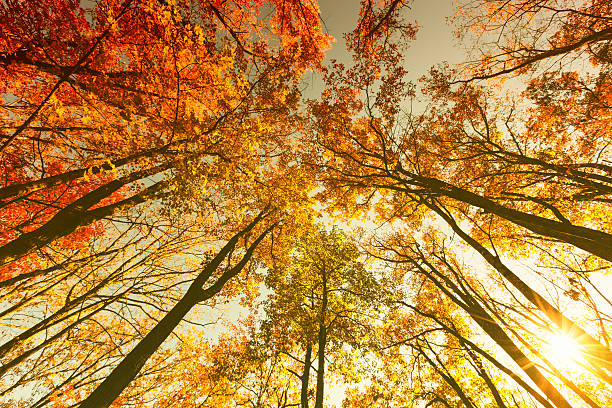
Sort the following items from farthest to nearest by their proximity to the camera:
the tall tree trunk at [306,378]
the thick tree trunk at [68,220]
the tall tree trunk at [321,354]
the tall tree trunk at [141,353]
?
the tall tree trunk at [306,378] < the tall tree trunk at [321,354] < the thick tree trunk at [68,220] < the tall tree trunk at [141,353]

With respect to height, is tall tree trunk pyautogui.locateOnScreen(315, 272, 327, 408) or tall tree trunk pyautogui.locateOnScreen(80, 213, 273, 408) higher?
tall tree trunk pyautogui.locateOnScreen(315, 272, 327, 408)

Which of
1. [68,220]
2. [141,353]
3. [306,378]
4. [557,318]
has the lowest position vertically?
[141,353]

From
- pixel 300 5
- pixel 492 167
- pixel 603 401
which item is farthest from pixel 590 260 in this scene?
pixel 300 5

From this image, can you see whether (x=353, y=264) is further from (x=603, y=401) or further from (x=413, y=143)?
(x=603, y=401)

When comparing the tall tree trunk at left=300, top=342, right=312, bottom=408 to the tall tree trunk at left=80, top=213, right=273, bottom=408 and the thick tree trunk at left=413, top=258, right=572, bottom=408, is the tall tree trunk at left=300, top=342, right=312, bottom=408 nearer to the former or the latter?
the tall tree trunk at left=80, top=213, right=273, bottom=408

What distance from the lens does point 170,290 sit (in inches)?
286

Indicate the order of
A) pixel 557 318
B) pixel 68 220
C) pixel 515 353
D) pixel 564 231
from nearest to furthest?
pixel 564 231 < pixel 557 318 < pixel 515 353 < pixel 68 220

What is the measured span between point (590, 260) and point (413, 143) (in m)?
7.78

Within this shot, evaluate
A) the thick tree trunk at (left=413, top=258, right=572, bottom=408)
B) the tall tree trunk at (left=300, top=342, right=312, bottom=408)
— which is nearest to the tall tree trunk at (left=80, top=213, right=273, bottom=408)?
the thick tree trunk at (left=413, top=258, right=572, bottom=408)

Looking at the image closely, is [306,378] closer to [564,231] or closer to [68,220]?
[68,220]

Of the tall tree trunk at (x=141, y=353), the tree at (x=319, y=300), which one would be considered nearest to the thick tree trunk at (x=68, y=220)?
the tall tree trunk at (x=141, y=353)

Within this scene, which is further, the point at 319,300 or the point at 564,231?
the point at 319,300

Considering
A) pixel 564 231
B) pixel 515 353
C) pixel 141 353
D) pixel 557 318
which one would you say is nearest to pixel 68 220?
pixel 141 353

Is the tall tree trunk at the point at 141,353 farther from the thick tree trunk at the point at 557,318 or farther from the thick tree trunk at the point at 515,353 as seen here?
the thick tree trunk at the point at 557,318
